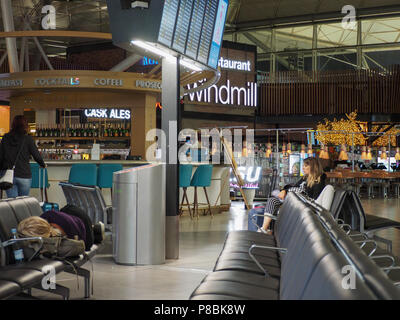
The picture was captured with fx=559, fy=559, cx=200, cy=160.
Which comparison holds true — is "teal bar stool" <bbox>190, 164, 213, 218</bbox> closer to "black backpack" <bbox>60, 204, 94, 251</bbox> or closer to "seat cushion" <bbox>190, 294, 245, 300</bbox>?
"black backpack" <bbox>60, 204, 94, 251</bbox>

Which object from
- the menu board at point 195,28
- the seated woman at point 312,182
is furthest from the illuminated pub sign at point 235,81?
the menu board at point 195,28

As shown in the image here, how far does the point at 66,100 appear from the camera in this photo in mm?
12586

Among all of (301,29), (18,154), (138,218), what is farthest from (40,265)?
(301,29)

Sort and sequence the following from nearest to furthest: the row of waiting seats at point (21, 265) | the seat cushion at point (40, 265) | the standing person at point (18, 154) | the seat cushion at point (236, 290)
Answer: the seat cushion at point (236, 290) < the row of waiting seats at point (21, 265) < the seat cushion at point (40, 265) < the standing person at point (18, 154)

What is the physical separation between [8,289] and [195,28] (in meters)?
4.05

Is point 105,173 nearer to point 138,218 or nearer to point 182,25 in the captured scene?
point 138,218

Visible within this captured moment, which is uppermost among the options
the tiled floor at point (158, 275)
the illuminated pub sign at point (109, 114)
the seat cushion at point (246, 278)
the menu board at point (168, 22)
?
the menu board at point (168, 22)

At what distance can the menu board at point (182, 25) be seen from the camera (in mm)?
5713

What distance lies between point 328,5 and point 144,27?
20595 millimetres

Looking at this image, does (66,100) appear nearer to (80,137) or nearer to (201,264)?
(80,137)

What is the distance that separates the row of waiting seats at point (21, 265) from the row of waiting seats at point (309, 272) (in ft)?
3.23

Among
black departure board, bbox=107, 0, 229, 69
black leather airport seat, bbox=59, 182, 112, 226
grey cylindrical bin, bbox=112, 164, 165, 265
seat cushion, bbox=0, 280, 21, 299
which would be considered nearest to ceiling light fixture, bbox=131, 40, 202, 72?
black departure board, bbox=107, 0, 229, 69

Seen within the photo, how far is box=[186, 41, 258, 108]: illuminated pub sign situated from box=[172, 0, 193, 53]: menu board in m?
13.3

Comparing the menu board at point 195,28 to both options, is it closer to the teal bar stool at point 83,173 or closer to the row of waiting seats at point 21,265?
the row of waiting seats at point 21,265
